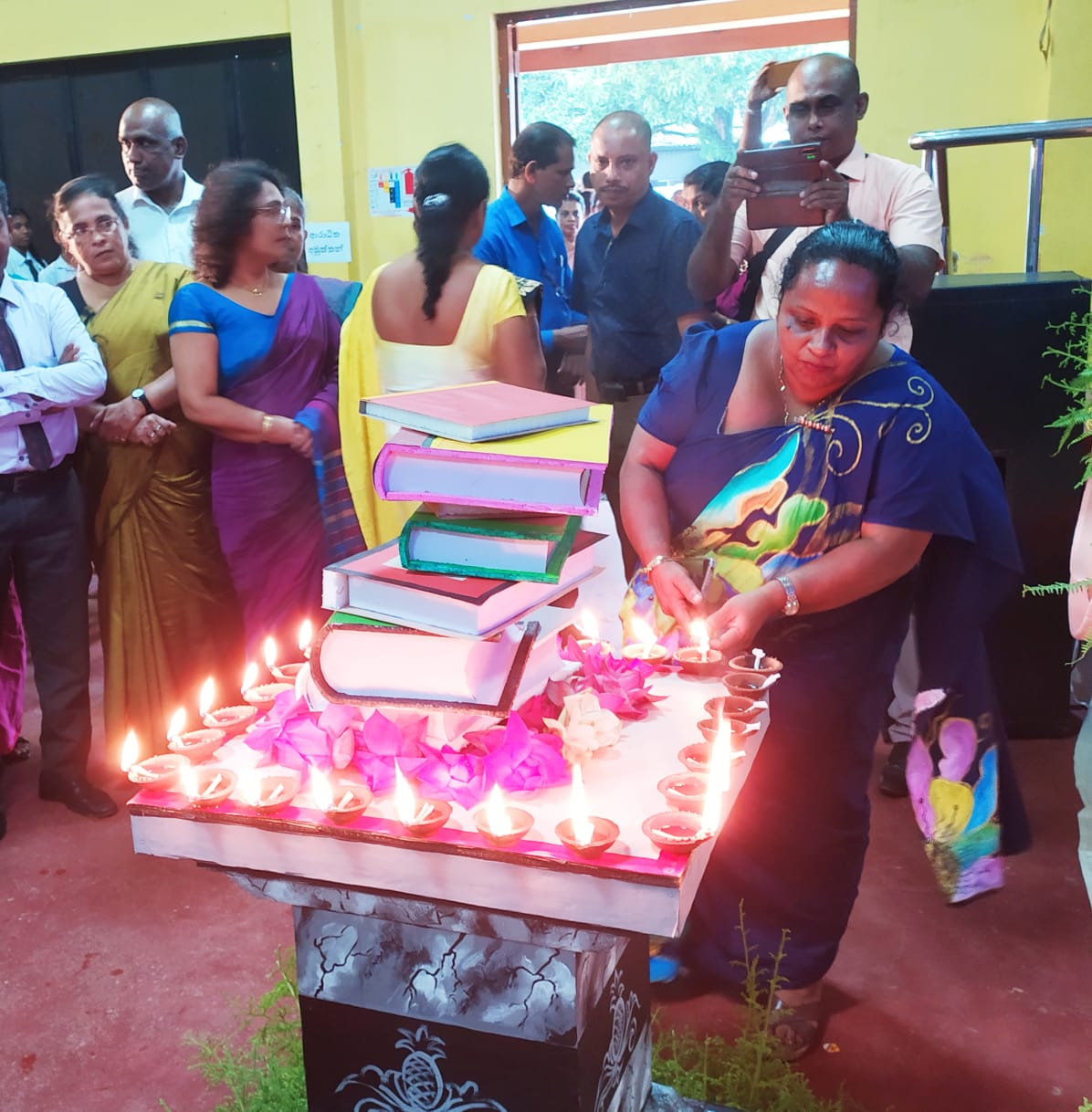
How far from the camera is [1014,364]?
3.01 m

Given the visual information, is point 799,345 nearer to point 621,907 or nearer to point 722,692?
point 722,692

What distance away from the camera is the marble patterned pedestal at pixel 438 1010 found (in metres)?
1.16

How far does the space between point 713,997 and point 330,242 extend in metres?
4.29

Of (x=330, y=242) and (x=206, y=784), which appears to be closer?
(x=206, y=784)

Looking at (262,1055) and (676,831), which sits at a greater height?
(676,831)

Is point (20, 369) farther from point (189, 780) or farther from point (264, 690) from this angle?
point (189, 780)

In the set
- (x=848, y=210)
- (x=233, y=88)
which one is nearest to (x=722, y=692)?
(x=848, y=210)

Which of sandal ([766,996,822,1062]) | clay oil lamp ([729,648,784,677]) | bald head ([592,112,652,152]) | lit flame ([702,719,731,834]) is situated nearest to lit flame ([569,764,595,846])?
lit flame ([702,719,731,834])

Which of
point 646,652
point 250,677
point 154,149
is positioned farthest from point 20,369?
point 646,652

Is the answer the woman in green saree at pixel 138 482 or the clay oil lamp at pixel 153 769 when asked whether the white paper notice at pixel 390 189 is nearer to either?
the woman in green saree at pixel 138 482

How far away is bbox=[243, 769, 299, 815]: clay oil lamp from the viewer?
1041mm

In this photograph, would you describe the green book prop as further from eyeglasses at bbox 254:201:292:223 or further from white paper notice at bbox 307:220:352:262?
white paper notice at bbox 307:220:352:262

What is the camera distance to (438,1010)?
1.22 m

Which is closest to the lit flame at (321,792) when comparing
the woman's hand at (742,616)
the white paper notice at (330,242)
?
the woman's hand at (742,616)
